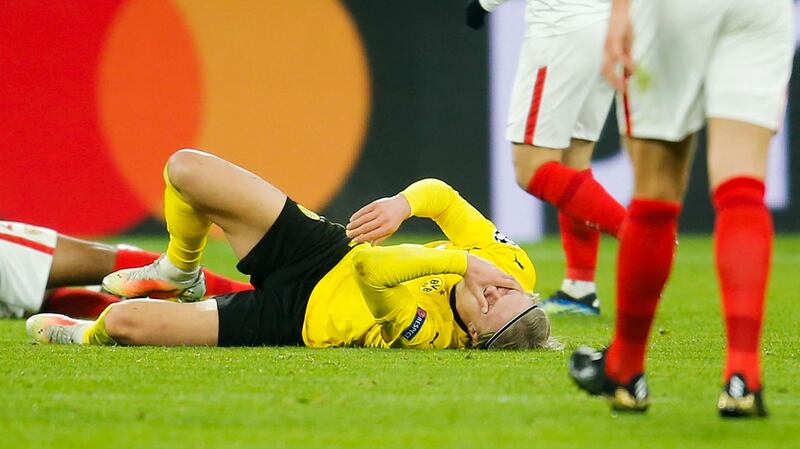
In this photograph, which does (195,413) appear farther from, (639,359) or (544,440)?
(639,359)

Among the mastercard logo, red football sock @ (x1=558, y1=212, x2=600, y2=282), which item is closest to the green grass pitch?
red football sock @ (x1=558, y1=212, x2=600, y2=282)

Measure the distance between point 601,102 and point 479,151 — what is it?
3811mm

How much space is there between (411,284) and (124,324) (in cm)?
83

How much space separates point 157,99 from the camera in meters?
8.58

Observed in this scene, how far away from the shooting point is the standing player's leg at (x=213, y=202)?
386 cm

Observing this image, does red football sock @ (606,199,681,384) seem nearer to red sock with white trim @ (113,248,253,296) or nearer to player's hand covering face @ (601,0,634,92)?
player's hand covering face @ (601,0,634,92)

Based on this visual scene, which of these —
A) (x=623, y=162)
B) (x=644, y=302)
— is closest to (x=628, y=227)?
(x=644, y=302)

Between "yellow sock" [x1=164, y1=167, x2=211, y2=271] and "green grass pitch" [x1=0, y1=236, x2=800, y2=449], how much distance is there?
1.43 ft

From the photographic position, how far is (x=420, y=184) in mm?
4043

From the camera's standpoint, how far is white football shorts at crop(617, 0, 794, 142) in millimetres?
2494

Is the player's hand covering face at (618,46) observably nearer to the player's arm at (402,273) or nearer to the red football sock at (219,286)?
the player's arm at (402,273)

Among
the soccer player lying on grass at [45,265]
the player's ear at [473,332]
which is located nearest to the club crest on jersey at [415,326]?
the player's ear at [473,332]

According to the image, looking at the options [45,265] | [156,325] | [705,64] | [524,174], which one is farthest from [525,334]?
[45,265]

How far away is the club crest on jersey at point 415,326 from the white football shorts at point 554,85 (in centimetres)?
90
